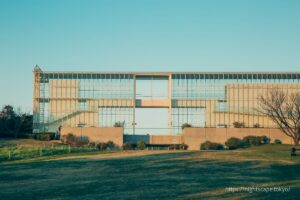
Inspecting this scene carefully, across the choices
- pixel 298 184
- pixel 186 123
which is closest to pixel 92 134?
pixel 186 123

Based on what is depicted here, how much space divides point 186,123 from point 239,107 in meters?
9.81

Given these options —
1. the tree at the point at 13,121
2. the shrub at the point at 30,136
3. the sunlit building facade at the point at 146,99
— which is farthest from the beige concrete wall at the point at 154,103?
the tree at the point at 13,121

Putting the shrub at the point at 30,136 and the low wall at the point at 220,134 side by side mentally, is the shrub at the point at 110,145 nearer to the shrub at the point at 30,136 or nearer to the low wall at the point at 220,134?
the low wall at the point at 220,134

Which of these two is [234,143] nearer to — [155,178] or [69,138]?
[69,138]

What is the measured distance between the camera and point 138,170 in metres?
27.2

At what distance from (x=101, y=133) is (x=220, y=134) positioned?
18849 millimetres

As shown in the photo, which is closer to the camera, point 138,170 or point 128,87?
point 138,170

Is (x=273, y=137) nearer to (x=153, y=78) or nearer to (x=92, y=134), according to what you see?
(x=153, y=78)

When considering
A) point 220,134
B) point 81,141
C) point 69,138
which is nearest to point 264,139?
point 220,134

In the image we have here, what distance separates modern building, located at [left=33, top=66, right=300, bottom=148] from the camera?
74.9 metres

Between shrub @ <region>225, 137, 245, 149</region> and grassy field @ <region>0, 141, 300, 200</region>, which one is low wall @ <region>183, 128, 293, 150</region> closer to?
shrub @ <region>225, 137, 245, 149</region>

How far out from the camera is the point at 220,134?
68.1 m

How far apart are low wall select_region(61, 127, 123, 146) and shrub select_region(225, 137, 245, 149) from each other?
1687 cm

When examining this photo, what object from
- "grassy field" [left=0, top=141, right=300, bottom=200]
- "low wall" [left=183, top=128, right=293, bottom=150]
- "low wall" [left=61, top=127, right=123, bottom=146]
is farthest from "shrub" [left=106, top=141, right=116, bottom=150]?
"grassy field" [left=0, top=141, right=300, bottom=200]
